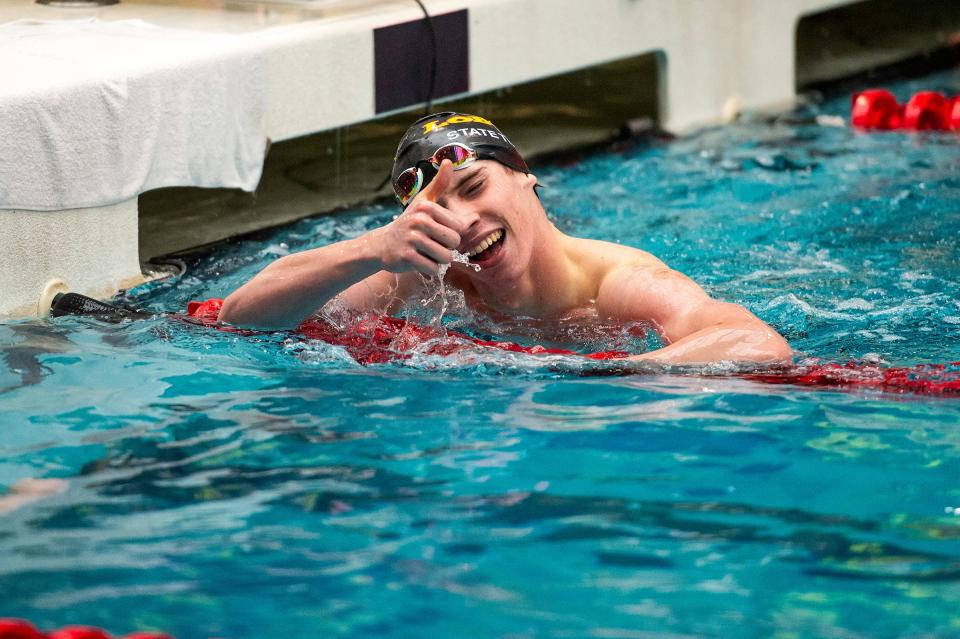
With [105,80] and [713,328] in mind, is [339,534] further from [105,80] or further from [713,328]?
[105,80]

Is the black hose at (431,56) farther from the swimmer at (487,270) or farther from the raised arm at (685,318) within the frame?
the raised arm at (685,318)

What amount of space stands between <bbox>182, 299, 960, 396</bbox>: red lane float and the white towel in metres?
0.81

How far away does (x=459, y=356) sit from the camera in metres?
3.21

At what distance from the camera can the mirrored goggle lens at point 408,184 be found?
133 inches

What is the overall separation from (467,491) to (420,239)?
600 millimetres

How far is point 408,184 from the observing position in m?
3.40

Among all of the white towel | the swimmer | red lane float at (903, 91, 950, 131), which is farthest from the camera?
red lane float at (903, 91, 950, 131)

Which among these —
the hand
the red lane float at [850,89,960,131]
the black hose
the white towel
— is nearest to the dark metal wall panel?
the black hose

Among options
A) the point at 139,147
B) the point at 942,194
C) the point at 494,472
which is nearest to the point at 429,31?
the point at 139,147

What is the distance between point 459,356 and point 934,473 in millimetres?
1147

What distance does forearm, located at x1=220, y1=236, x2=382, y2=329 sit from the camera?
3004 millimetres

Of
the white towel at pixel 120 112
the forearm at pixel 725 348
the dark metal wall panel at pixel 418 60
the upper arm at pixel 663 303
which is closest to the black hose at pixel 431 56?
the dark metal wall panel at pixel 418 60

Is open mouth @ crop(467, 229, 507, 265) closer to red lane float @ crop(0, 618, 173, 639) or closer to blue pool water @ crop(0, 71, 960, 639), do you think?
blue pool water @ crop(0, 71, 960, 639)

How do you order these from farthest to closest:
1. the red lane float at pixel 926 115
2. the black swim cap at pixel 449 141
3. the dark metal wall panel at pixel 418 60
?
the red lane float at pixel 926 115 → the dark metal wall panel at pixel 418 60 → the black swim cap at pixel 449 141
